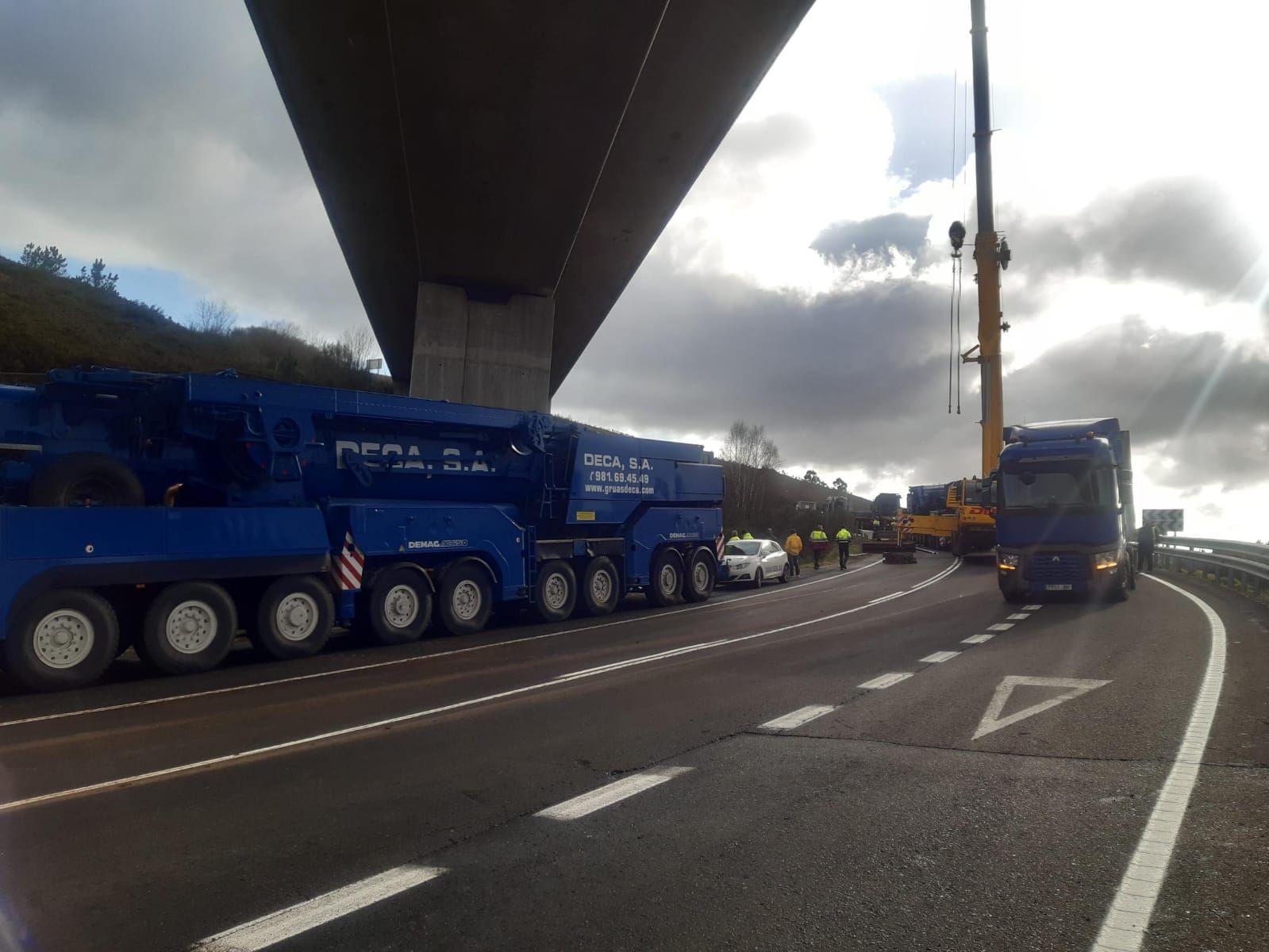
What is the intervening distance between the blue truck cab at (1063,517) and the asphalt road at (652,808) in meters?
6.62

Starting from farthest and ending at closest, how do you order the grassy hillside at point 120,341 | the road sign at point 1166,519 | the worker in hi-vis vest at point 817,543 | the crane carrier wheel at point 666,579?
1. the grassy hillside at point 120,341
2. the worker in hi-vis vest at point 817,543
3. the road sign at point 1166,519
4. the crane carrier wheel at point 666,579

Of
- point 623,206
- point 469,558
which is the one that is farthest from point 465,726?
point 623,206

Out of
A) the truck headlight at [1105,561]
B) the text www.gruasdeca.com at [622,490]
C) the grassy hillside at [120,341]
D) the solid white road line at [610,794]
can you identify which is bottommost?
the solid white road line at [610,794]

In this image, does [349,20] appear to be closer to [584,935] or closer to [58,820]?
[58,820]

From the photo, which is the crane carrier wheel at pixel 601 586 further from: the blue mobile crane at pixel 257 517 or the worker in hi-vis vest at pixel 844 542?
the worker in hi-vis vest at pixel 844 542

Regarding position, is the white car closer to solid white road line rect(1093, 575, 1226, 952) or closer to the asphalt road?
the asphalt road

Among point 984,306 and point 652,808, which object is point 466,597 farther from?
point 984,306

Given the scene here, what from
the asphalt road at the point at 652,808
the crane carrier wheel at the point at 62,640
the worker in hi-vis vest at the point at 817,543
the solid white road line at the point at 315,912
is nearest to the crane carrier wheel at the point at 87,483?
the crane carrier wheel at the point at 62,640

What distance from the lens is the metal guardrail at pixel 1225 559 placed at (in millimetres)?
19344

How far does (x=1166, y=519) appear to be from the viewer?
1249 inches

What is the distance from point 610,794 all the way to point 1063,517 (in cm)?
1401

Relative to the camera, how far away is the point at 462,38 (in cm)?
1392

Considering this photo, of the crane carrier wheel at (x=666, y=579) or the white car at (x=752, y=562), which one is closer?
the crane carrier wheel at (x=666, y=579)

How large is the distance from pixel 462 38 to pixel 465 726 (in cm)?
1052
